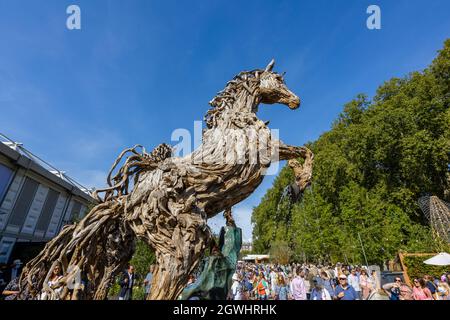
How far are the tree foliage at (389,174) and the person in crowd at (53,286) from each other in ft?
60.0

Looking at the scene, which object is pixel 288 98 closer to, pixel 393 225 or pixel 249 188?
pixel 249 188

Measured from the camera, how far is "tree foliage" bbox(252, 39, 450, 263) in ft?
55.1

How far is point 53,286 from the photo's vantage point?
1.83 m

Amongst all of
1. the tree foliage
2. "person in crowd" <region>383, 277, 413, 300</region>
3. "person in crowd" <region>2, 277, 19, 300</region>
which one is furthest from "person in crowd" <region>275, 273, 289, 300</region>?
the tree foliage

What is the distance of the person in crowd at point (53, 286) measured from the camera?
1784 mm

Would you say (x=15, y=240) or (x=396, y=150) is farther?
(x=396, y=150)

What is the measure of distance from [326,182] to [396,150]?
606 cm

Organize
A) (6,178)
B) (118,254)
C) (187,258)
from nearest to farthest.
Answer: (187,258), (118,254), (6,178)

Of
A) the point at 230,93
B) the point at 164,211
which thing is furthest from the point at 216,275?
the point at 230,93

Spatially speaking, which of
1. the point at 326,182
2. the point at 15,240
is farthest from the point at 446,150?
the point at 15,240

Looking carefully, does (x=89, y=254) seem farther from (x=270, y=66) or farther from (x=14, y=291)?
(x=270, y=66)

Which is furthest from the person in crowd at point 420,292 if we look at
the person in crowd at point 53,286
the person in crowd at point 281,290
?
the person in crowd at point 53,286

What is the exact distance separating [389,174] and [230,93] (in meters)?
21.1

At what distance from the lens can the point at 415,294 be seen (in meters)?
5.96
